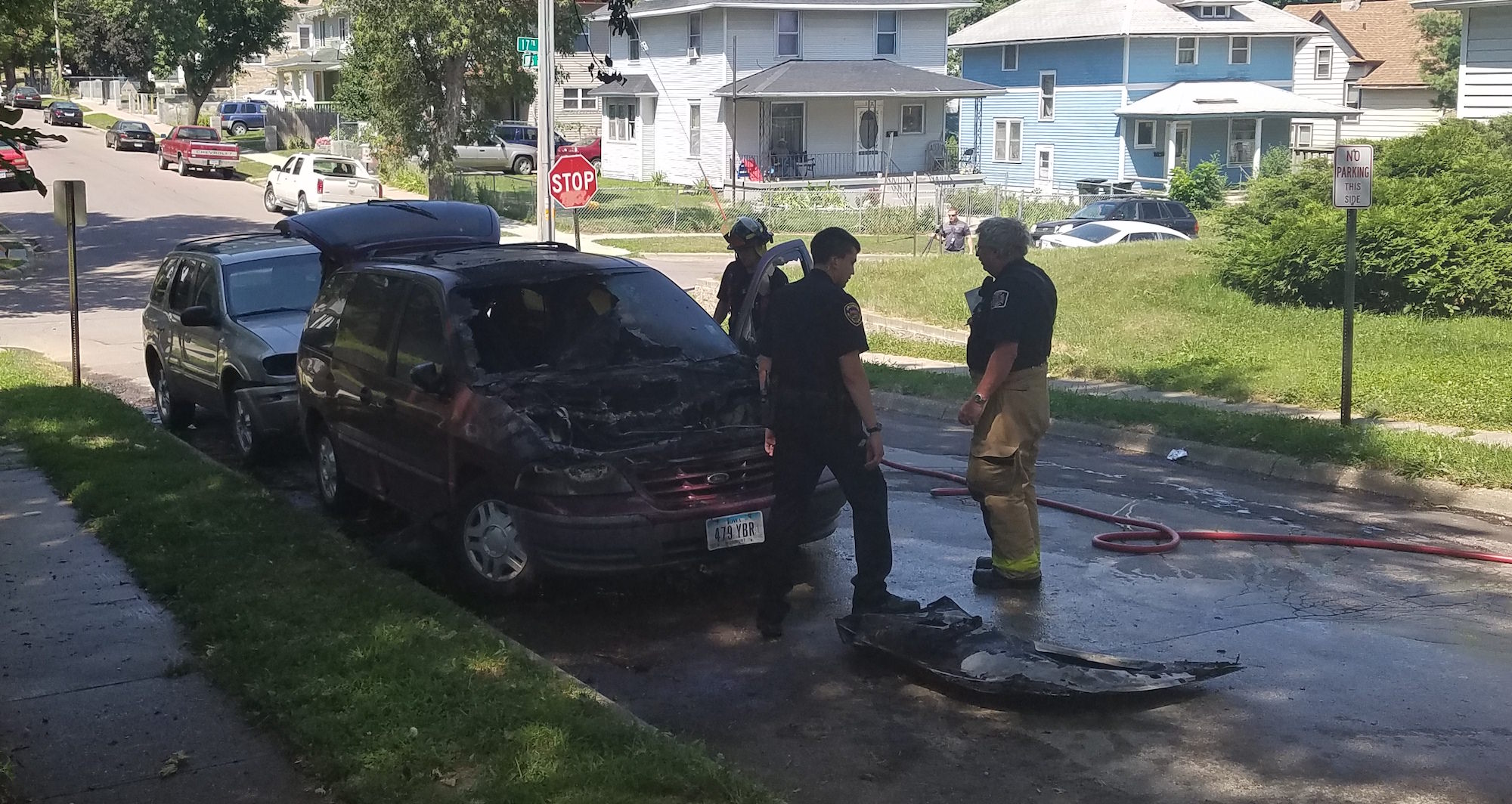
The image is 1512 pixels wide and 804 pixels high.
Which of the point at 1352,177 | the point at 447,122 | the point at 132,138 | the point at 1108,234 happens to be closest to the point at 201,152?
the point at 132,138

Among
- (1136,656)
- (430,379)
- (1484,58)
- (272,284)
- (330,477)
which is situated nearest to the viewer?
(1136,656)

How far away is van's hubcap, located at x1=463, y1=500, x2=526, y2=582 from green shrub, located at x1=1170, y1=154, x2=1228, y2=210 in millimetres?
34383

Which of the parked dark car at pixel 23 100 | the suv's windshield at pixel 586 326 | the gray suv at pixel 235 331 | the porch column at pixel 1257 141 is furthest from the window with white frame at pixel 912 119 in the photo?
the suv's windshield at pixel 586 326

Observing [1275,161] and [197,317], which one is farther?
[1275,161]

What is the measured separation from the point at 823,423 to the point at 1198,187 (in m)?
35.5

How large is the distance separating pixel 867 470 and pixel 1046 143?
46305mm

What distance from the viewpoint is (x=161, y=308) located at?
42.7 feet

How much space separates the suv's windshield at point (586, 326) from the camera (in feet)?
25.6

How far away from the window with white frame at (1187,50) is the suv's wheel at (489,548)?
4541 centimetres

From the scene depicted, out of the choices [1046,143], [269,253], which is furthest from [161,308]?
[1046,143]

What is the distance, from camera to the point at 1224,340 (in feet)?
53.9

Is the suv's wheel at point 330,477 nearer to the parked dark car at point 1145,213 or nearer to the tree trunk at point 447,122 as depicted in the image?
the parked dark car at point 1145,213

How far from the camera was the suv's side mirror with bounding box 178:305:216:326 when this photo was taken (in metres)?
11.3

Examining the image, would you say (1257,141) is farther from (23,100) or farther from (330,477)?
(330,477)
